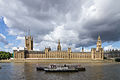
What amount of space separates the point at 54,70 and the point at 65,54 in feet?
313

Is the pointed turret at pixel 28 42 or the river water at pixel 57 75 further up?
the pointed turret at pixel 28 42

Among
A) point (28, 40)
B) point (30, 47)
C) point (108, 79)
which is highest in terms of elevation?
point (28, 40)

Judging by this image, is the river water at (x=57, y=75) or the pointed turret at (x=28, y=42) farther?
the pointed turret at (x=28, y=42)

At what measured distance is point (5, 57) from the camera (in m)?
132

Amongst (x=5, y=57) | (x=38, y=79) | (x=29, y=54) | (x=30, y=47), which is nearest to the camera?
(x=38, y=79)

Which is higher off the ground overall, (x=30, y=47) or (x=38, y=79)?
(x=30, y=47)

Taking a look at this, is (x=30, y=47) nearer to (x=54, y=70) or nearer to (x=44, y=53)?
(x=44, y=53)

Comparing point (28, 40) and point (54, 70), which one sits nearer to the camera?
point (54, 70)

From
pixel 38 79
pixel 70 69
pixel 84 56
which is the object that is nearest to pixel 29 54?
pixel 84 56

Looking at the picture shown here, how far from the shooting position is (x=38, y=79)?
35.9 meters

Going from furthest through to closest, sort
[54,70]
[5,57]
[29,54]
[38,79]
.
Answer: [29,54] < [5,57] < [54,70] < [38,79]

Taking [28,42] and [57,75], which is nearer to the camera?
[57,75]

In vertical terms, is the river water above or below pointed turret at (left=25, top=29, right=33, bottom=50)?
below

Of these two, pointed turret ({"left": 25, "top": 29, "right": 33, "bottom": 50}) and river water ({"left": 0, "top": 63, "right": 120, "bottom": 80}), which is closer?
river water ({"left": 0, "top": 63, "right": 120, "bottom": 80})
